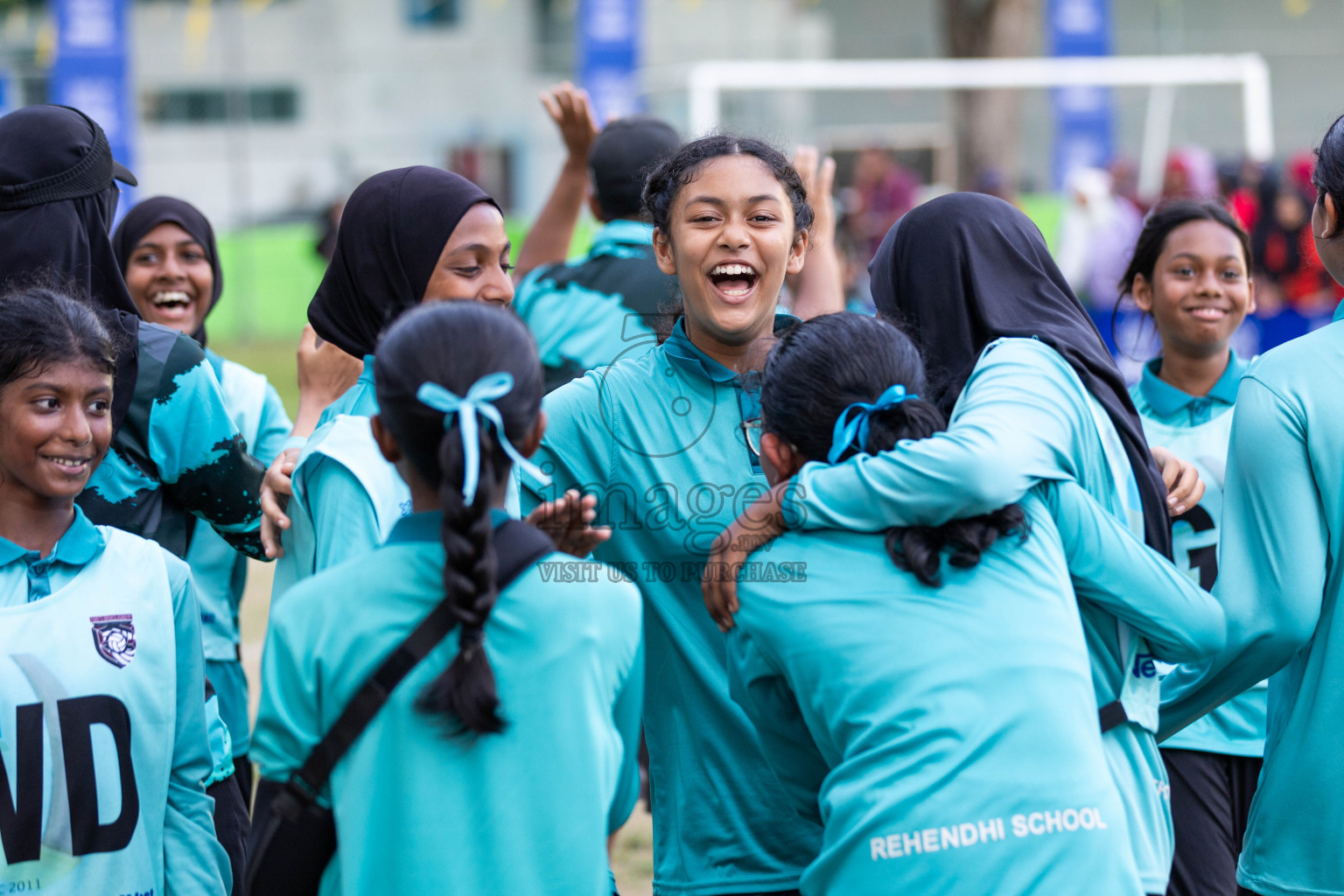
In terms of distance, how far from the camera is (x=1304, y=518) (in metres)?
2.26

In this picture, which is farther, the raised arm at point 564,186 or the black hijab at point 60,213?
the raised arm at point 564,186

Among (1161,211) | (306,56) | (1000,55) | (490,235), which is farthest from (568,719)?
(306,56)

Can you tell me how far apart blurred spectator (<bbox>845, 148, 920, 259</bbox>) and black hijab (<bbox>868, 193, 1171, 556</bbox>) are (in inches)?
472

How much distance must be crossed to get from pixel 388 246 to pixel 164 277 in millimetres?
1932

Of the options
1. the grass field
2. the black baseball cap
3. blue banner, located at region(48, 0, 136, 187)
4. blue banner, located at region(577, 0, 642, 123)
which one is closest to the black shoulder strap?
the black baseball cap

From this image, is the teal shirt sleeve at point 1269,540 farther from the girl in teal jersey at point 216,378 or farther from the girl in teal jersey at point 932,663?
the girl in teal jersey at point 216,378

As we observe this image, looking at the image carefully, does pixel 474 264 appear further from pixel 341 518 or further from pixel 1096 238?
pixel 1096 238

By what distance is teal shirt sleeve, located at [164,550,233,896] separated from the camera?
2.35m

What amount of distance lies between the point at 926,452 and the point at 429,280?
1052 millimetres

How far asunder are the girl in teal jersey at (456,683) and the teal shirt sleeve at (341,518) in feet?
0.84

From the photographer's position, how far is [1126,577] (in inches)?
83.8

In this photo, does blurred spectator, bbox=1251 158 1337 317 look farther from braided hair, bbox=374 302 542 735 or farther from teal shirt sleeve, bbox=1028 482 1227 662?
braided hair, bbox=374 302 542 735

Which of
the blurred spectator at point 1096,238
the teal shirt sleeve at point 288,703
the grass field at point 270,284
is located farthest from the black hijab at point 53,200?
the grass field at point 270,284

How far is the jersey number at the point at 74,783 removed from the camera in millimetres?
2193
